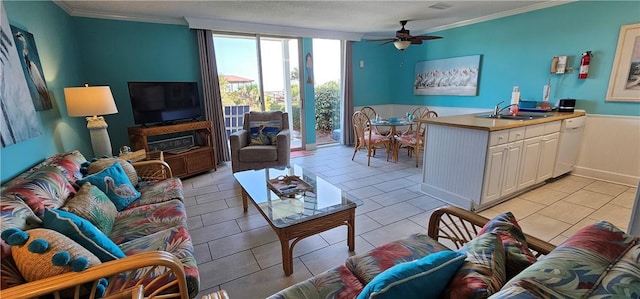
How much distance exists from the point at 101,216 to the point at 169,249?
1.83 feet

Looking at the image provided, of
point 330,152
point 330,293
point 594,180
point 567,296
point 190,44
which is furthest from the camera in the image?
point 330,152

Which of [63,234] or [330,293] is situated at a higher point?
[63,234]

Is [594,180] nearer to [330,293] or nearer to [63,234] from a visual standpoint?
[330,293]

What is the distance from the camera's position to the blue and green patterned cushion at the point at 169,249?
48.5 inches

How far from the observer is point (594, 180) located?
11.2 feet

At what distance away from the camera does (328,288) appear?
3.67ft

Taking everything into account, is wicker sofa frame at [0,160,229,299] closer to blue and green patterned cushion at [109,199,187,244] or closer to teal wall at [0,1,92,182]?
blue and green patterned cushion at [109,199,187,244]

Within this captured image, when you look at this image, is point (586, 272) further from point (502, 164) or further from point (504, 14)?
point (504, 14)

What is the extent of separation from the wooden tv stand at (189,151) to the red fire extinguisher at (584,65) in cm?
488

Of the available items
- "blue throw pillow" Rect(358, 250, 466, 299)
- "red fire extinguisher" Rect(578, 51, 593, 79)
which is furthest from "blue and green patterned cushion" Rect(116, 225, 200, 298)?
"red fire extinguisher" Rect(578, 51, 593, 79)

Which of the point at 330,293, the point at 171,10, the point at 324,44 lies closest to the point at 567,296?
the point at 330,293

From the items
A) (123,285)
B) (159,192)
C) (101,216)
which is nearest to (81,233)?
(123,285)

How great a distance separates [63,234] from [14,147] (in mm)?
1196

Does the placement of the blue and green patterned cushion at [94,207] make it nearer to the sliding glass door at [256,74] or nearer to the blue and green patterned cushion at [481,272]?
the blue and green patterned cushion at [481,272]
